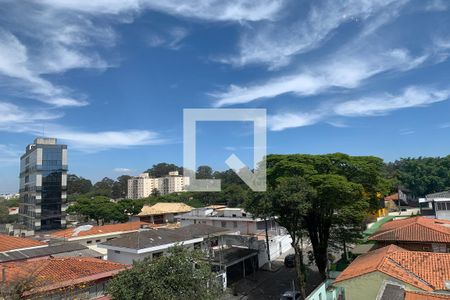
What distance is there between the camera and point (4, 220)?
207 feet

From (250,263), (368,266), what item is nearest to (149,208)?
(250,263)

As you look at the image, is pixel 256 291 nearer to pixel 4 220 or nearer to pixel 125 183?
pixel 4 220

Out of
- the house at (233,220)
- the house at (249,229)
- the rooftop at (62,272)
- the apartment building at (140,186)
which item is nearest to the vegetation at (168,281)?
the rooftop at (62,272)

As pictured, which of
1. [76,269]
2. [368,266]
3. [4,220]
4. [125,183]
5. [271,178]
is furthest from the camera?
[125,183]

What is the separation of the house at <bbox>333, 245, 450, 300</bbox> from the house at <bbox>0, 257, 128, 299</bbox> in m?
8.37

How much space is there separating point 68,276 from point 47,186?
4569 centimetres

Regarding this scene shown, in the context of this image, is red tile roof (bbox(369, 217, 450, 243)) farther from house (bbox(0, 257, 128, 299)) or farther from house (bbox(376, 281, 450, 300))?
house (bbox(0, 257, 128, 299))

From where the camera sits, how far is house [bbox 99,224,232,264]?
19.0 m

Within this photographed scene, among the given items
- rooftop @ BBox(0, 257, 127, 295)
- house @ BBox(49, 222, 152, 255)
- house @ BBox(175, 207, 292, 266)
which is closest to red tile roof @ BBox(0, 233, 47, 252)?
house @ BBox(49, 222, 152, 255)

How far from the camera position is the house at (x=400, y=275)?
1117 centimetres

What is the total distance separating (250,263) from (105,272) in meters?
12.8

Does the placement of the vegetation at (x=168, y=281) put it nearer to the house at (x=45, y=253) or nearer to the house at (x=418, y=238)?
the house at (x=418, y=238)

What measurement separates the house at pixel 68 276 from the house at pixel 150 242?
2.83 m

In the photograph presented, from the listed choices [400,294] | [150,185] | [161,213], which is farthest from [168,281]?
[150,185]
